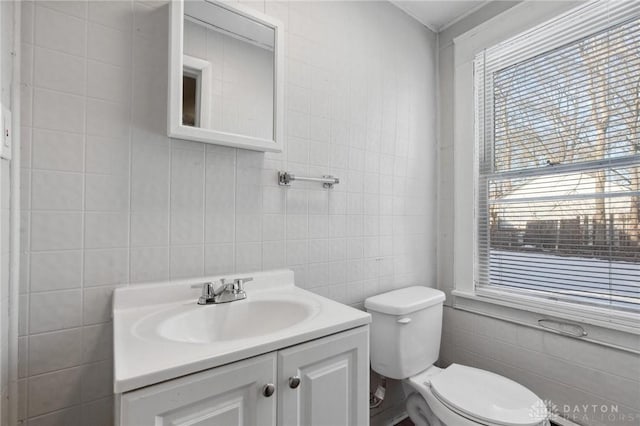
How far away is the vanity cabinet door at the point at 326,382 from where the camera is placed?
72 centimetres

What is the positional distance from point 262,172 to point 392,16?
1251 millimetres

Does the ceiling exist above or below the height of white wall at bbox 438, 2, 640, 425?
above

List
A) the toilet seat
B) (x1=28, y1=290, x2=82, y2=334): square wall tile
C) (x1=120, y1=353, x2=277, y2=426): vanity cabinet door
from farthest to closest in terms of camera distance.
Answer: the toilet seat → (x1=28, y1=290, x2=82, y2=334): square wall tile → (x1=120, y1=353, x2=277, y2=426): vanity cabinet door

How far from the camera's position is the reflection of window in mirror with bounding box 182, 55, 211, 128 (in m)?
0.95

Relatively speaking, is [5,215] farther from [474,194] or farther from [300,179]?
[474,194]

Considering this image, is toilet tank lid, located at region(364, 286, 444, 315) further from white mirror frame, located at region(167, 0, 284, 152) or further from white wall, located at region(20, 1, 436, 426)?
white mirror frame, located at region(167, 0, 284, 152)

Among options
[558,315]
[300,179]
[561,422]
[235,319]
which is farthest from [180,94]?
[561,422]

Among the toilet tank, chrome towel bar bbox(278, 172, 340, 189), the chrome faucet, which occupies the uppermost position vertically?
chrome towel bar bbox(278, 172, 340, 189)

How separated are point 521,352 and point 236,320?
1.43 meters

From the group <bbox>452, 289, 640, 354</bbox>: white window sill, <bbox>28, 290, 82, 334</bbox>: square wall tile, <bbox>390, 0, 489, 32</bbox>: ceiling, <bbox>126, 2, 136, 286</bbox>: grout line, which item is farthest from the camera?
<bbox>390, 0, 489, 32</bbox>: ceiling

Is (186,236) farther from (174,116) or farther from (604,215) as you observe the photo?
(604,215)

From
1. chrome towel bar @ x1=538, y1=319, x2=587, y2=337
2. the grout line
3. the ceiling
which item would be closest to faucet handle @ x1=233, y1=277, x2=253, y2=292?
the grout line

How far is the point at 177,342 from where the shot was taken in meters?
0.67

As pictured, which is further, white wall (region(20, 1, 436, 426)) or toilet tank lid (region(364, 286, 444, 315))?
toilet tank lid (region(364, 286, 444, 315))
